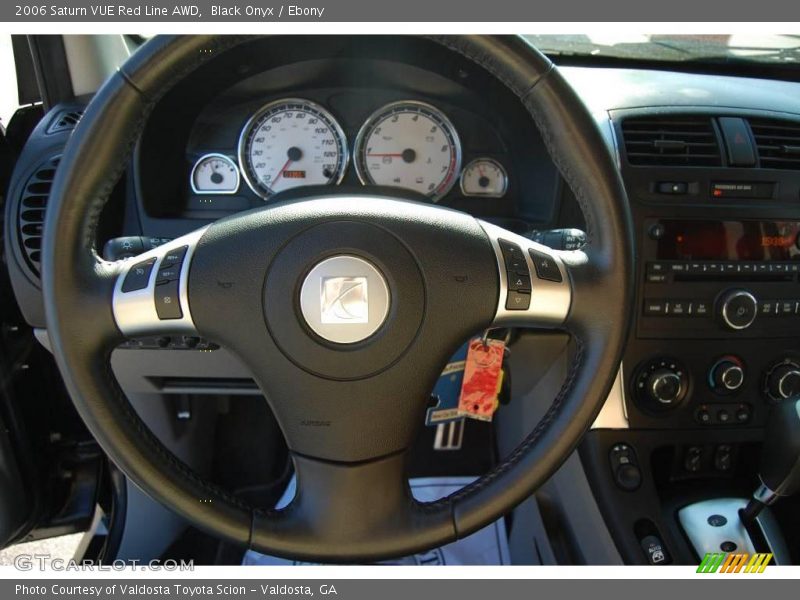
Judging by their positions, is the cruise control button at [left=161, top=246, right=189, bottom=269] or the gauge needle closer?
the cruise control button at [left=161, top=246, right=189, bottom=269]

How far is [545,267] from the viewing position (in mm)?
921

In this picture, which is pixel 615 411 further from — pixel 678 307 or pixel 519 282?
pixel 519 282

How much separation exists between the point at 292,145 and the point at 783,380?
1090 millimetres

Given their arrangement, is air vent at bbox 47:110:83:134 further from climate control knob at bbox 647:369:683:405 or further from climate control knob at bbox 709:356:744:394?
climate control knob at bbox 709:356:744:394

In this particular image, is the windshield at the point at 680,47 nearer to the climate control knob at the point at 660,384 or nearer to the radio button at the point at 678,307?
the radio button at the point at 678,307

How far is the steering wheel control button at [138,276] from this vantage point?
0.87m

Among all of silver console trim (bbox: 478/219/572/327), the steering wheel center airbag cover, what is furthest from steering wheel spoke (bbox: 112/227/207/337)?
silver console trim (bbox: 478/219/572/327)

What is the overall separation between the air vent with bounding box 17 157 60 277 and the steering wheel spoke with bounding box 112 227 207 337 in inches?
18.1

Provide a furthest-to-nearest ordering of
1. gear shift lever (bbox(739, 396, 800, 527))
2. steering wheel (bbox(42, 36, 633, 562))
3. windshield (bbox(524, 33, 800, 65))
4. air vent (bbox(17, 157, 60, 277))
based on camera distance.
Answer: windshield (bbox(524, 33, 800, 65)), air vent (bbox(17, 157, 60, 277)), gear shift lever (bbox(739, 396, 800, 527)), steering wheel (bbox(42, 36, 633, 562))

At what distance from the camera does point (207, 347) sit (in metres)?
1.28

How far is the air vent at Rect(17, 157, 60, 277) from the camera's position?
1245mm


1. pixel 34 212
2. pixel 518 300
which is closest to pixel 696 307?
pixel 518 300

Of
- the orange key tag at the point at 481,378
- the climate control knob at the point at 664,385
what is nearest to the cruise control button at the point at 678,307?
the climate control knob at the point at 664,385
